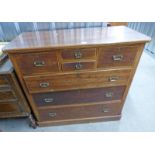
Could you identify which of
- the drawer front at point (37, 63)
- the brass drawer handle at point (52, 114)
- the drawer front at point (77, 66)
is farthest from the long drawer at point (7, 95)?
the drawer front at point (77, 66)

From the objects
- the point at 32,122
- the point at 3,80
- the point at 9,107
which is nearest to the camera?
the point at 3,80

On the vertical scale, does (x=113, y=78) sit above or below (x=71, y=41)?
below

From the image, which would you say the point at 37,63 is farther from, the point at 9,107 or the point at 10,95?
the point at 9,107

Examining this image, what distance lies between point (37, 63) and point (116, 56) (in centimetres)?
65

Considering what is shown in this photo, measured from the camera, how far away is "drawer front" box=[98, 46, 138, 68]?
1057 millimetres

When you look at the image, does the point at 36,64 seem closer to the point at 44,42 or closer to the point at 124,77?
the point at 44,42

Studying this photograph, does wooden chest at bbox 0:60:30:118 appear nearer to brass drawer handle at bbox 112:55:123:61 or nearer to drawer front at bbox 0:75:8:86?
drawer front at bbox 0:75:8:86

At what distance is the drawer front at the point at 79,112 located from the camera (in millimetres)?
1449

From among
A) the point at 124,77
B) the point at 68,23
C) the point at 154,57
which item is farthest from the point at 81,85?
the point at 154,57

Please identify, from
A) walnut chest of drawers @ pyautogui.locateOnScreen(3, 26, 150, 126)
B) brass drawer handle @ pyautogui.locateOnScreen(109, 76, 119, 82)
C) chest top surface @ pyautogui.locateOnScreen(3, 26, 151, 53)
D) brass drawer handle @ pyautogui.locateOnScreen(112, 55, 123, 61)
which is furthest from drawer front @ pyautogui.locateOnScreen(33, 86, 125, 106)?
chest top surface @ pyautogui.locateOnScreen(3, 26, 151, 53)

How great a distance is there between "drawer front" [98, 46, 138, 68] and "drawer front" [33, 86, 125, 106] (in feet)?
0.93

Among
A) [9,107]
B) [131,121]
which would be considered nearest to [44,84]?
[9,107]

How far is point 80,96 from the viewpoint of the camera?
1.35 meters

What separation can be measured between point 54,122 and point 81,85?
635 millimetres
